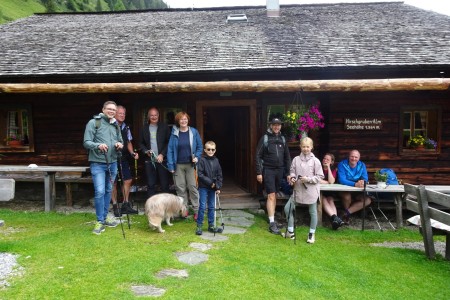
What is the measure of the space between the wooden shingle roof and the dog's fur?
3055mm

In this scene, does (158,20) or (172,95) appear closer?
(172,95)

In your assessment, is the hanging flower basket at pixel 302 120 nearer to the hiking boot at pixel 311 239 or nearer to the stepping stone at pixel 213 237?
the hiking boot at pixel 311 239

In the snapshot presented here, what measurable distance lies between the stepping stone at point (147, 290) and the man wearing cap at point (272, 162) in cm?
283

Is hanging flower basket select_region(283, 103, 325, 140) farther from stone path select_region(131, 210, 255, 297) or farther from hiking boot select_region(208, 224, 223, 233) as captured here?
hiking boot select_region(208, 224, 223, 233)

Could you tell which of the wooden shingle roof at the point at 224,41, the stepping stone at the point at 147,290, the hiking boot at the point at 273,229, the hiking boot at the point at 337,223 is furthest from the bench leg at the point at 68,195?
the hiking boot at the point at 337,223

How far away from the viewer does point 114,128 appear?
225 inches

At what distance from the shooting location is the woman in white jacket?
5.71 meters

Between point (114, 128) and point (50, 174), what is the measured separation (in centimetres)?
279

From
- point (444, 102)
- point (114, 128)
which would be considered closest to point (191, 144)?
point (114, 128)

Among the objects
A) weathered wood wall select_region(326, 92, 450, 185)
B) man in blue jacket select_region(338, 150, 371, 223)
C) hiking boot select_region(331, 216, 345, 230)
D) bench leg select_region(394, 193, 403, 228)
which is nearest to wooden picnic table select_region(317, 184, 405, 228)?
bench leg select_region(394, 193, 403, 228)

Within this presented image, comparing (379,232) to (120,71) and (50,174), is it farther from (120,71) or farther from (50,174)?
(50,174)

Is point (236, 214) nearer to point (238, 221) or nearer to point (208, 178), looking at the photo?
point (238, 221)

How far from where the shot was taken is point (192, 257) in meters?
4.84

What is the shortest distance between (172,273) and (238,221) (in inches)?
104
